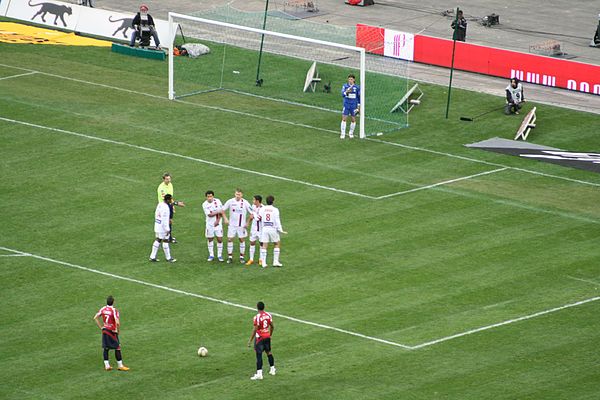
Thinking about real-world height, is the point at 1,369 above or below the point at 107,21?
below

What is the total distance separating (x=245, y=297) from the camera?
36594 millimetres

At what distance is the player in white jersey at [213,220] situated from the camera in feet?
127

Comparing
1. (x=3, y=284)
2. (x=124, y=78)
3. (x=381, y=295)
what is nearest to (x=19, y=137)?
(x=124, y=78)

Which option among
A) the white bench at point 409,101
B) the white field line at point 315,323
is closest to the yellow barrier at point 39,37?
the white bench at point 409,101

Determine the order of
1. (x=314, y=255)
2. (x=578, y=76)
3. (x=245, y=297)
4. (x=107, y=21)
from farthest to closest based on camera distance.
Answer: (x=107, y=21) → (x=578, y=76) → (x=314, y=255) → (x=245, y=297)

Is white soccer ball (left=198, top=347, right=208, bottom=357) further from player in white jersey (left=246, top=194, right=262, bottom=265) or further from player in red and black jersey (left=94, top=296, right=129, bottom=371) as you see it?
player in white jersey (left=246, top=194, right=262, bottom=265)

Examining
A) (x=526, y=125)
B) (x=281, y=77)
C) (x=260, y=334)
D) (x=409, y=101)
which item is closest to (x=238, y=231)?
(x=260, y=334)

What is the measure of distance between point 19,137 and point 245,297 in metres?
16.7

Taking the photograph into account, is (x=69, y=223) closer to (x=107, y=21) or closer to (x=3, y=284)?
(x=3, y=284)

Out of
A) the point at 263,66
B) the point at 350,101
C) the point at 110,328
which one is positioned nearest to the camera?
the point at 110,328

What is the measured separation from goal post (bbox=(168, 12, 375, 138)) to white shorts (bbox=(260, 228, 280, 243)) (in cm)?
1438

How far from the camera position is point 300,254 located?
1564 inches

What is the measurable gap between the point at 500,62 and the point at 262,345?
31.6 meters

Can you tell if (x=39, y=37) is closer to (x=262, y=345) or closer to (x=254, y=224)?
(x=254, y=224)
